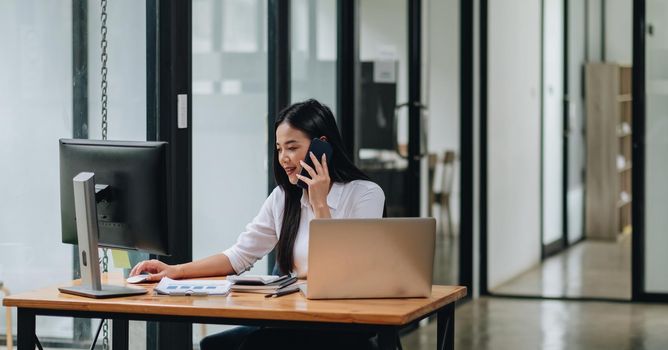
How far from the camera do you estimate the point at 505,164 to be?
8.95 meters

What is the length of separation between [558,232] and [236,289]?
7.30m

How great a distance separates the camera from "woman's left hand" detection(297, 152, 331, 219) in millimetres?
3990

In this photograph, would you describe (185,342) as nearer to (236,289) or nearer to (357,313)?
(236,289)

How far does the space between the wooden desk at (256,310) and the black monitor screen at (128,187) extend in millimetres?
192

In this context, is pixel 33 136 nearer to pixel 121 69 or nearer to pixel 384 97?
pixel 121 69

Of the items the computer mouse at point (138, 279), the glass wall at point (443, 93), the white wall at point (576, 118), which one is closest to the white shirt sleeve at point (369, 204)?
the computer mouse at point (138, 279)

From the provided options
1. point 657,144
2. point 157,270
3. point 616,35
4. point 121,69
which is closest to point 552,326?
point 657,144

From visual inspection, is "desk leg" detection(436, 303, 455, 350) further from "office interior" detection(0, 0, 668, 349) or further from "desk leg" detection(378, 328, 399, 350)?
"office interior" detection(0, 0, 668, 349)

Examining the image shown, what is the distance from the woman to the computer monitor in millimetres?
332

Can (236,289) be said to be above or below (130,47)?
below

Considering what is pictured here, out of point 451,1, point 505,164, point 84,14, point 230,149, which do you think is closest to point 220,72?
point 230,149

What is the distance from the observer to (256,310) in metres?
3.33

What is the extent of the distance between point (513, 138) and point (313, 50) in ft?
11.0

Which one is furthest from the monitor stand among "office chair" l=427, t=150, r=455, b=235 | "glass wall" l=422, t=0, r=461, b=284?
"office chair" l=427, t=150, r=455, b=235
